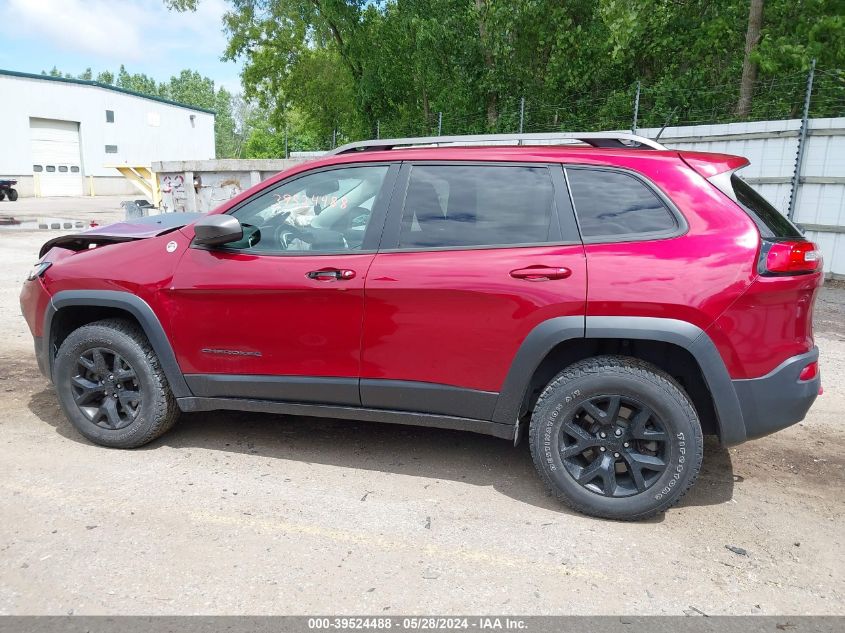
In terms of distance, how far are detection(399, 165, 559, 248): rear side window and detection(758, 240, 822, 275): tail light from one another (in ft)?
3.06

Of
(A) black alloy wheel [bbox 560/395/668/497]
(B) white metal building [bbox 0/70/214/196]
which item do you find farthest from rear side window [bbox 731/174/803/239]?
(B) white metal building [bbox 0/70/214/196]

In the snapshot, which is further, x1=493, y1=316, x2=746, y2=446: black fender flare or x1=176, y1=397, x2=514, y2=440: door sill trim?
x1=176, y1=397, x2=514, y2=440: door sill trim

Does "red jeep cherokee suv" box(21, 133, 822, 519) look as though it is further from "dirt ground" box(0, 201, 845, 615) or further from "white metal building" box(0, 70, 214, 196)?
"white metal building" box(0, 70, 214, 196)

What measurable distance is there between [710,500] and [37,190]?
135 ft

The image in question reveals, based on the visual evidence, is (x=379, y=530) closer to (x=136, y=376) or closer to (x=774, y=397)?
(x=136, y=376)

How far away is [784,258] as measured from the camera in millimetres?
2959

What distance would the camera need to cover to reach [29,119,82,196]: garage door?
37219 mm

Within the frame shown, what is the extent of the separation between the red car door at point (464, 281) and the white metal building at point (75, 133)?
3853 centimetres

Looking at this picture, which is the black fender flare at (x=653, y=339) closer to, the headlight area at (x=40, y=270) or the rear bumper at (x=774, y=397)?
the rear bumper at (x=774, y=397)

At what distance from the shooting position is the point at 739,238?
2.98m

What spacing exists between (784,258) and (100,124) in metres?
46.0

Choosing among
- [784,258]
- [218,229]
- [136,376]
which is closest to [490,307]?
[784,258]

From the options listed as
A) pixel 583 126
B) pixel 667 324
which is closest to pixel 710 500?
pixel 667 324

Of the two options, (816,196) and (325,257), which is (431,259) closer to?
(325,257)
